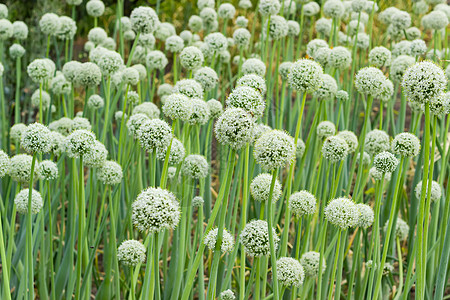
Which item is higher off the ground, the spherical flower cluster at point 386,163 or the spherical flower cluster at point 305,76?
the spherical flower cluster at point 305,76

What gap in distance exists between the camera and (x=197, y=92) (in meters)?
1.75

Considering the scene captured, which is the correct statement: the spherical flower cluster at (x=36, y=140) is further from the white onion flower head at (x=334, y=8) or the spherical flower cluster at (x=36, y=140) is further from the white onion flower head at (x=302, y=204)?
the white onion flower head at (x=334, y=8)

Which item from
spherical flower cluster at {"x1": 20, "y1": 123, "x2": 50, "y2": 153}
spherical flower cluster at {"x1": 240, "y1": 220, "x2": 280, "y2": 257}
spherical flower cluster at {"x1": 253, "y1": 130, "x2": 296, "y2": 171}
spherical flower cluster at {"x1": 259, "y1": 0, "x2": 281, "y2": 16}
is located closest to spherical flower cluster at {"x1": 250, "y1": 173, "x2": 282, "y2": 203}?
spherical flower cluster at {"x1": 240, "y1": 220, "x2": 280, "y2": 257}

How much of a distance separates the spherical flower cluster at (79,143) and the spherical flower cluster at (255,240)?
1.71ft

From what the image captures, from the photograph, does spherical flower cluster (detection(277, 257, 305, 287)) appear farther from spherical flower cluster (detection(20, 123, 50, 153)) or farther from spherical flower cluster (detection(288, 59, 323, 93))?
spherical flower cluster (detection(20, 123, 50, 153))

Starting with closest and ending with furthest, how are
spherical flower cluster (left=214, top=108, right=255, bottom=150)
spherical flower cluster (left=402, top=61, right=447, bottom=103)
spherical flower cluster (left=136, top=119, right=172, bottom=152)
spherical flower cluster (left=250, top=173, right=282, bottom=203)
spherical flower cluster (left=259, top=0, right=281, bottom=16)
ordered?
1. spherical flower cluster (left=214, top=108, right=255, bottom=150)
2. spherical flower cluster (left=402, top=61, right=447, bottom=103)
3. spherical flower cluster (left=136, top=119, right=172, bottom=152)
4. spherical flower cluster (left=250, top=173, right=282, bottom=203)
5. spherical flower cluster (left=259, top=0, right=281, bottom=16)

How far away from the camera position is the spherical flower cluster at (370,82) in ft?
6.10

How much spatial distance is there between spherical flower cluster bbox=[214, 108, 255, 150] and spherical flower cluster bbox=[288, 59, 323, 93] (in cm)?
38

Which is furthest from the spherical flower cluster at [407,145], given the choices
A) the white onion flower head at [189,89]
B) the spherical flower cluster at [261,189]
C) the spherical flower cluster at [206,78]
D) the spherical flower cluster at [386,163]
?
the spherical flower cluster at [206,78]

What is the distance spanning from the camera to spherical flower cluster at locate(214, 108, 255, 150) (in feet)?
3.89

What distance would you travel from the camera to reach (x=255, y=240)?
139cm

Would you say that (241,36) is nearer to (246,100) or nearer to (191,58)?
(191,58)

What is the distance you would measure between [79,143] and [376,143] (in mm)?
1086

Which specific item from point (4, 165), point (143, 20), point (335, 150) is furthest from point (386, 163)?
point (143, 20)
